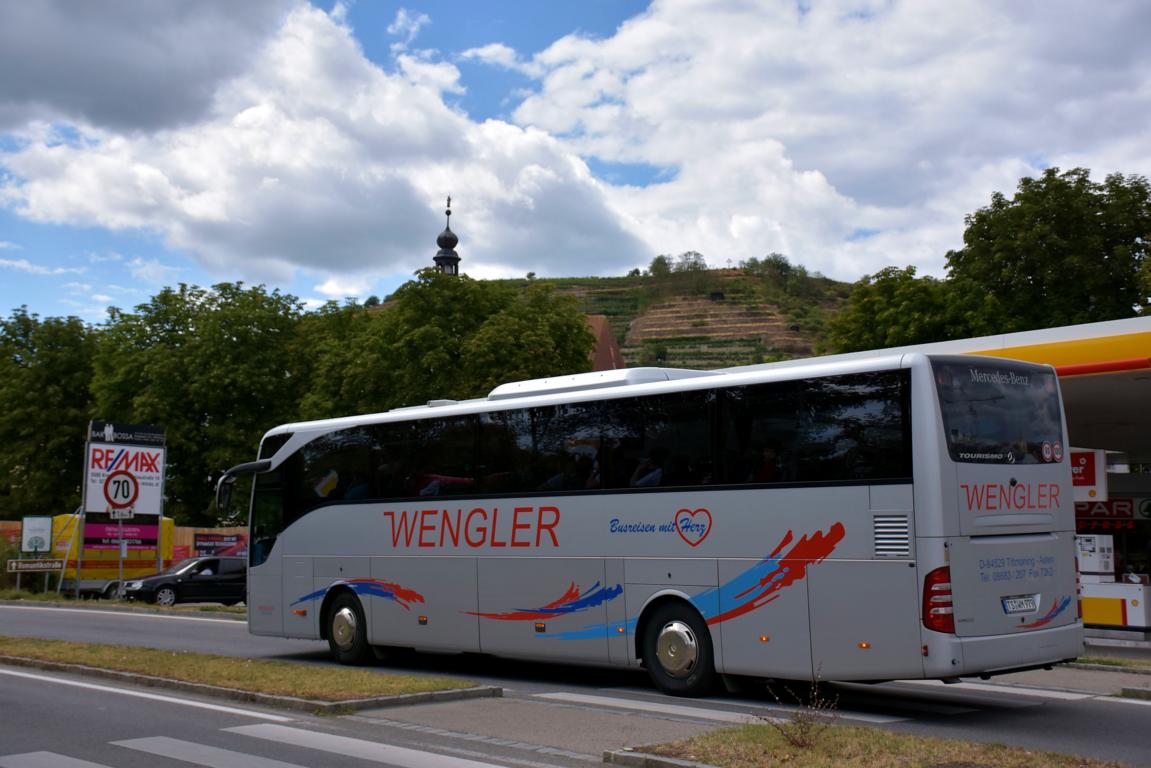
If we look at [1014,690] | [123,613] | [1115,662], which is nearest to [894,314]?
[123,613]

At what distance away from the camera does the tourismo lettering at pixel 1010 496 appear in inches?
434

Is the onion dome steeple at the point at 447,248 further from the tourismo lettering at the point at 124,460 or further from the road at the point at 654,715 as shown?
the road at the point at 654,715

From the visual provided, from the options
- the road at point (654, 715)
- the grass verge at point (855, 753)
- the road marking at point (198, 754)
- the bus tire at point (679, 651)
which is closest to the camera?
the grass verge at point (855, 753)

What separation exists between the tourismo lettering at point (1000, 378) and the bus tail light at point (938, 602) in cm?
194

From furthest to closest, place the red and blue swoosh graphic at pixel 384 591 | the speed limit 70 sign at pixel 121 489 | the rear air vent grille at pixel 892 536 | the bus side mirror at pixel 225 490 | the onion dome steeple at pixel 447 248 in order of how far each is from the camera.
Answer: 1. the onion dome steeple at pixel 447 248
2. the speed limit 70 sign at pixel 121 489
3. the bus side mirror at pixel 225 490
4. the red and blue swoosh graphic at pixel 384 591
5. the rear air vent grille at pixel 892 536

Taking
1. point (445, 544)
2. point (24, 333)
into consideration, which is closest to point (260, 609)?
point (445, 544)

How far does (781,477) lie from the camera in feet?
39.3

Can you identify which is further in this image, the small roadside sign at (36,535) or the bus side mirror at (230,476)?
the small roadside sign at (36,535)

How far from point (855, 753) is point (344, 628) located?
33.1ft

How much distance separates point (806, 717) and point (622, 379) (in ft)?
19.5

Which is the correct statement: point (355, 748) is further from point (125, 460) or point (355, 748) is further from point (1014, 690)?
point (125, 460)

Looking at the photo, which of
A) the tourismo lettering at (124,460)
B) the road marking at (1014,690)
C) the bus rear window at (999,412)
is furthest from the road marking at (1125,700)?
the tourismo lettering at (124,460)

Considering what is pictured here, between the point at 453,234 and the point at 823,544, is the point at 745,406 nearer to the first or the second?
the point at 823,544

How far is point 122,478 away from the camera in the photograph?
34.5 meters
